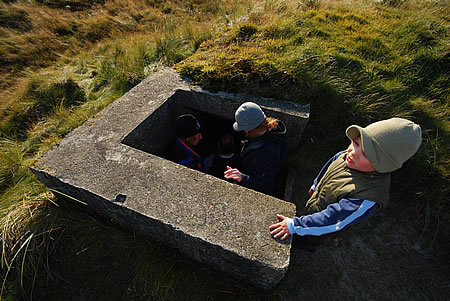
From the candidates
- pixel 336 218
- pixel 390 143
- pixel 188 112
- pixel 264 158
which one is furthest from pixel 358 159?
pixel 188 112

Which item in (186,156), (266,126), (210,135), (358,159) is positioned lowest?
(210,135)

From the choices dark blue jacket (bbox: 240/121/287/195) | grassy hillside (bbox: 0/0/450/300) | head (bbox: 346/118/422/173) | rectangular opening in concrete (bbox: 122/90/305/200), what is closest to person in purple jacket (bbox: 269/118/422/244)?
head (bbox: 346/118/422/173)

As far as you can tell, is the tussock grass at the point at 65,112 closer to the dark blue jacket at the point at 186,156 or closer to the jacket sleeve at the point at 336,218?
the dark blue jacket at the point at 186,156

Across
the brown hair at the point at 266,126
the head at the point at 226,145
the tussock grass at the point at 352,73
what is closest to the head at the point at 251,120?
the brown hair at the point at 266,126

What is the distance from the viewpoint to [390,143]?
1397 mm

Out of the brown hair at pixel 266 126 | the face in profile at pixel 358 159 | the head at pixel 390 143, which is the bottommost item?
the brown hair at pixel 266 126

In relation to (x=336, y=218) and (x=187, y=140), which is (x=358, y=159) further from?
(x=187, y=140)

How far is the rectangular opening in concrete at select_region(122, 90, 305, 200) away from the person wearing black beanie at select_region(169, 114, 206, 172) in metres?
0.33

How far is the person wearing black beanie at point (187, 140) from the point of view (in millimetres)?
2643

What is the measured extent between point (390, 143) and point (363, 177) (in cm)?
35

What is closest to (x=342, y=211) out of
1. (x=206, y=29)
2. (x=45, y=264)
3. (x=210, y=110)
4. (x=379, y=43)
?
(x=210, y=110)

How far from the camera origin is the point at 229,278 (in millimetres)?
2027

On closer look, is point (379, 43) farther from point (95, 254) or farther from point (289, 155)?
point (95, 254)

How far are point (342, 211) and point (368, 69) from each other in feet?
9.00
